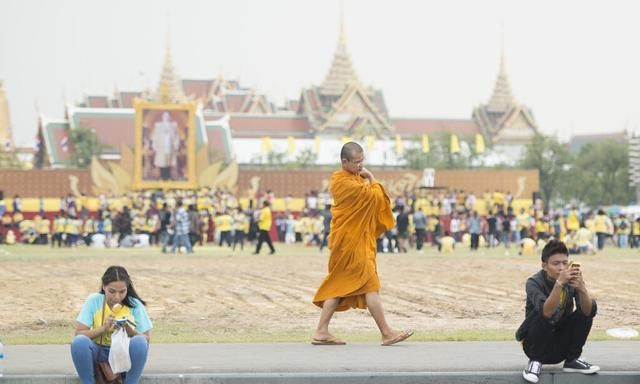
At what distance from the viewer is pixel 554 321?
363 inches

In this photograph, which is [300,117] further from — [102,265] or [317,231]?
[102,265]

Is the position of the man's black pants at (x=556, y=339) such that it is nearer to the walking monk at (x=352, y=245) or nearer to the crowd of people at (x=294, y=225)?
the walking monk at (x=352, y=245)

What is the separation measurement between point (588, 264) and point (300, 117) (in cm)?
9913

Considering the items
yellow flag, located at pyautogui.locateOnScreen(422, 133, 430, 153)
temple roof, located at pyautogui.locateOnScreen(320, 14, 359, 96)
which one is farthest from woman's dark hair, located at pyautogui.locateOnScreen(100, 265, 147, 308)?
temple roof, located at pyautogui.locateOnScreen(320, 14, 359, 96)

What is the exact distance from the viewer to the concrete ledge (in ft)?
30.5

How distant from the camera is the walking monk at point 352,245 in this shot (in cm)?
1139

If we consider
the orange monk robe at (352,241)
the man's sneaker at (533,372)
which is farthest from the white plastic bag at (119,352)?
the orange monk robe at (352,241)

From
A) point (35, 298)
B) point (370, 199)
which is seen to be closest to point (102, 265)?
point (35, 298)

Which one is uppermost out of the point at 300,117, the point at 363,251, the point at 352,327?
the point at 300,117

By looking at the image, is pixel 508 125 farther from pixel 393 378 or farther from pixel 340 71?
pixel 393 378

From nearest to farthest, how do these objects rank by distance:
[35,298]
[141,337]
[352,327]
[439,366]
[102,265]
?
1. [141,337]
2. [439,366]
3. [352,327]
4. [35,298]
5. [102,265]

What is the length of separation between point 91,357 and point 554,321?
9.91 feet

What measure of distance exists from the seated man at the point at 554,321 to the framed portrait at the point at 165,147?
55076 millimetres

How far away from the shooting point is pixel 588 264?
92.2 feet
